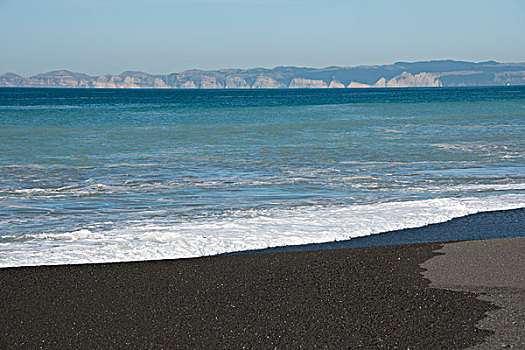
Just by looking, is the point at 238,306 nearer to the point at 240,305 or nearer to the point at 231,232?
the point at 240,305

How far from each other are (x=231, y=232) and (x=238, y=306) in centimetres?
247

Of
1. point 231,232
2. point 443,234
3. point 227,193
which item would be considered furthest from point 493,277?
point 227,193

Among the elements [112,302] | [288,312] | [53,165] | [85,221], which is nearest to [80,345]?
[112,302]

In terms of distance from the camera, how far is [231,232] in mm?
6816

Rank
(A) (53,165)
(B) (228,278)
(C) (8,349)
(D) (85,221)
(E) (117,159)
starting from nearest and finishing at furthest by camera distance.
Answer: (C) (8,349), (B) (228,278), (D) (85,221), (A) (53,165), (E) (117,159)

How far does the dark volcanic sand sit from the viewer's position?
379cm

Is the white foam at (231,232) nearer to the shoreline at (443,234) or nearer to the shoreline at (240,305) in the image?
the shoreline at (443,234)

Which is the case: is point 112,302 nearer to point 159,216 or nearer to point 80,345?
point 80,345

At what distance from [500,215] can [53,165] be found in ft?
32.3

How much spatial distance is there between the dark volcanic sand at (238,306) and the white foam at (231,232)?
0.42 m

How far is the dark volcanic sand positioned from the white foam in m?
0.42

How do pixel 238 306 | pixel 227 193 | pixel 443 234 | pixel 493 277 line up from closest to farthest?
1. pixel 238 306
2. pixel 493 277
3. pixel 443 234
4. pixel 227 193

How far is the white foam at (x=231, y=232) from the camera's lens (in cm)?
592

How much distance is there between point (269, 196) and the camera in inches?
365
